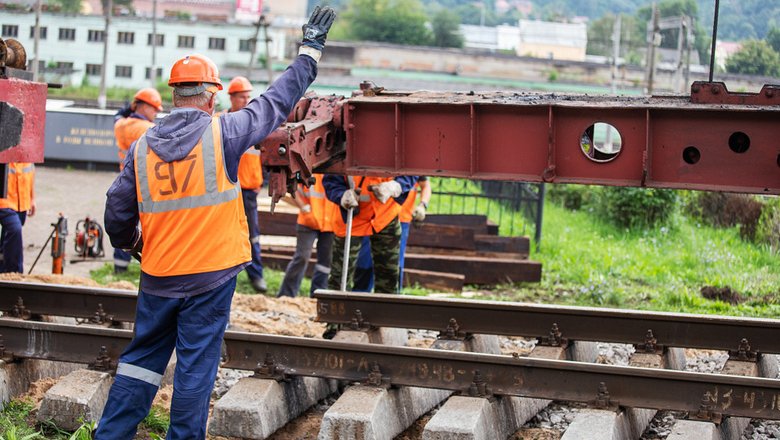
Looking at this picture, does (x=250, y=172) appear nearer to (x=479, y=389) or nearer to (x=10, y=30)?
(x=479, y=389)

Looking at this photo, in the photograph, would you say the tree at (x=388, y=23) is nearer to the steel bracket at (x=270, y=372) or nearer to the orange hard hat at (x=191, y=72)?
the steel bracket at (x=270, y=372)

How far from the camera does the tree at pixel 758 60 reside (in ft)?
41.5

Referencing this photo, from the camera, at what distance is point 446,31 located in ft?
371

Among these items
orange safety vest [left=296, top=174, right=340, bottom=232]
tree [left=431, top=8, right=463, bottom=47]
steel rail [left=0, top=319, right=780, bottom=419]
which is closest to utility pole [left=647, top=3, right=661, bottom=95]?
orange safety vest [left=296, top=174, right=340, bottom=232]

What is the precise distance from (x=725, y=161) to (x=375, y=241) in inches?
129

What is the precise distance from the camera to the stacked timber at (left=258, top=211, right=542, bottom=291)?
38.2 feet

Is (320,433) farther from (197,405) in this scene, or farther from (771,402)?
(771,402)

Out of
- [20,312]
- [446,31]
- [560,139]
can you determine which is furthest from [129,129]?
[446,31]

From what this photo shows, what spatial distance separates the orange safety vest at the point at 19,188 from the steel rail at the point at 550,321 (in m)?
3.69

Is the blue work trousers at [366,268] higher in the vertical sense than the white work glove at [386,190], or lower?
lower

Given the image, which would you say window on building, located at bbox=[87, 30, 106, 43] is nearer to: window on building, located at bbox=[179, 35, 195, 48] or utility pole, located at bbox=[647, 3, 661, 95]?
window on building, located at bbox=[179, 35, 195, 48]

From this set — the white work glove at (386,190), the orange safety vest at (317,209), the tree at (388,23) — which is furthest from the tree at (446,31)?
the white work glove at (386,190)

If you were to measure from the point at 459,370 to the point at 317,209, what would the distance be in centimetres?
374

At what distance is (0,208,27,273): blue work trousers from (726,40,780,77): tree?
8.34 m
